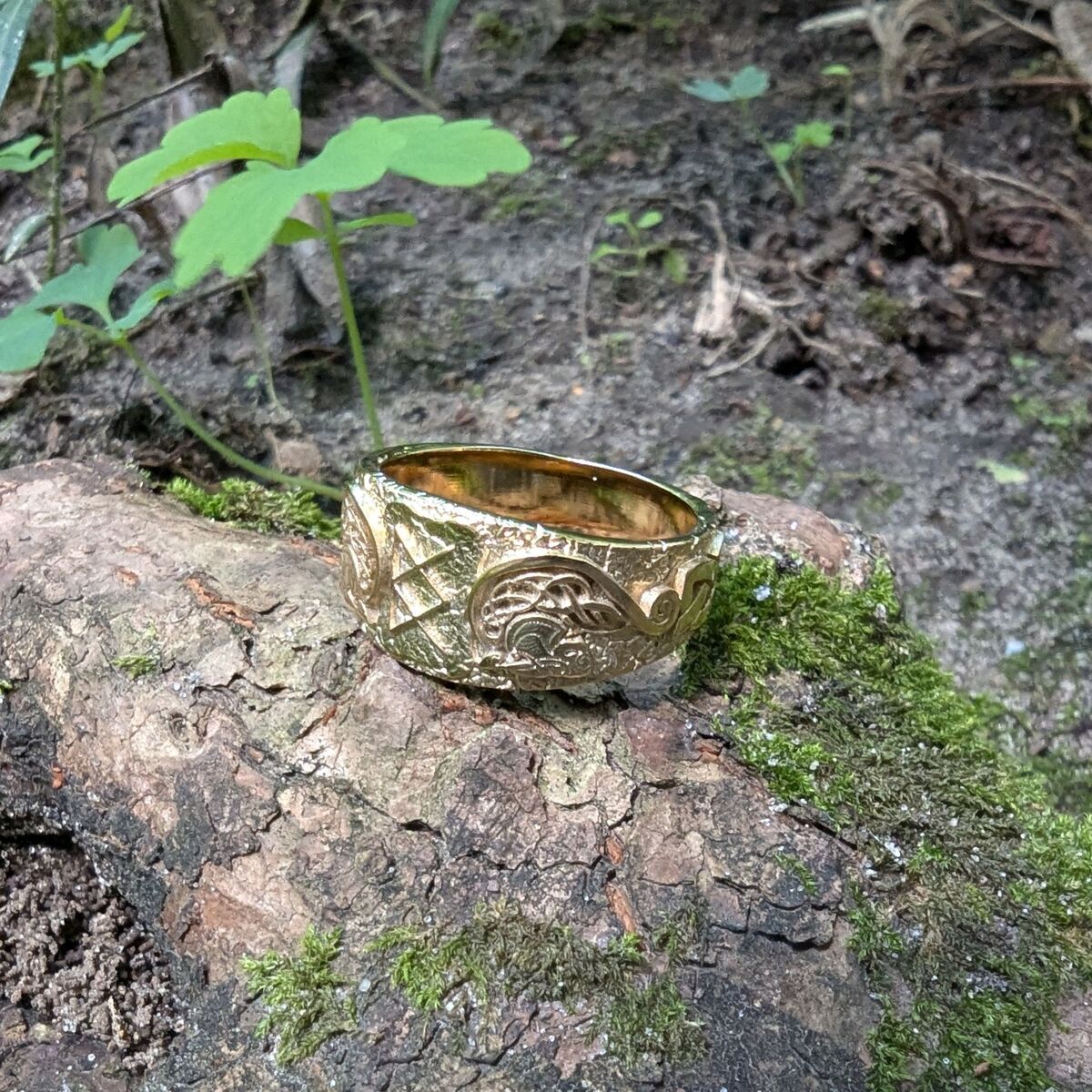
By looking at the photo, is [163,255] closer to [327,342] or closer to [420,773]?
[327,342]

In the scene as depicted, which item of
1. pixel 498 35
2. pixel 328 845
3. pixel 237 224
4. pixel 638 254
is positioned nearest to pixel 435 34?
pixel 498 35

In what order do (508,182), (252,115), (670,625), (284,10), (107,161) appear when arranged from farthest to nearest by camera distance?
(284,10), (508,182), (107,161), (252,115), (670,625)

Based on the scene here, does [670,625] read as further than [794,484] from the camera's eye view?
No

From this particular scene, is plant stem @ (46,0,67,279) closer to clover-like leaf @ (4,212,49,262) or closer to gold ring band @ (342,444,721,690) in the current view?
clover-like leaf @ (4,212,49,262)

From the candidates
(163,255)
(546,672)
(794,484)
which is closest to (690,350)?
(794,484)

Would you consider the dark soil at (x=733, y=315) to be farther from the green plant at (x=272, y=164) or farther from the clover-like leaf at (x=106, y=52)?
the green plant at (x=272, y=164)

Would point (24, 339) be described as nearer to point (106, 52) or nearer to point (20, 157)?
point (20, 157)
